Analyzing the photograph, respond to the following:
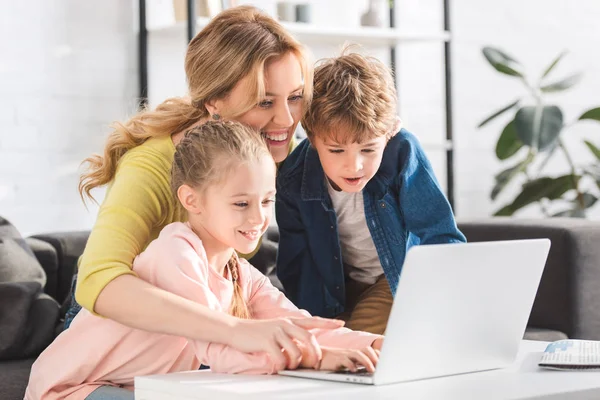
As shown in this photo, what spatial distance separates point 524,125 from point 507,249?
2597 mm

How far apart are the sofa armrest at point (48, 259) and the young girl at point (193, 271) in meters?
1.05

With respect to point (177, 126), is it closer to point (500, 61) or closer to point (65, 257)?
point (65, 257)

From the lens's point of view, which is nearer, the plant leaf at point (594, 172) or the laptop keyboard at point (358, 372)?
the laptop keyboard at point (358, 372)

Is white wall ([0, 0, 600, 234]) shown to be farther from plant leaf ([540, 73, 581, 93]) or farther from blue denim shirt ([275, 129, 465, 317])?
blue denim shirt ([275, 129, 465, 317])

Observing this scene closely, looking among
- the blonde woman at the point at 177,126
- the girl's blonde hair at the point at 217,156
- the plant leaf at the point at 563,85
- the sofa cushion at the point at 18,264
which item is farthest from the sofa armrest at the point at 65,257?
the plant leaf at the point at 563,85

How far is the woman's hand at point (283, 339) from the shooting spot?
4.30ft

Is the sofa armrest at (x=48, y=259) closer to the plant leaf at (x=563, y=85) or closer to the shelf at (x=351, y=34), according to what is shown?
the shelf at (x=351, y=34)

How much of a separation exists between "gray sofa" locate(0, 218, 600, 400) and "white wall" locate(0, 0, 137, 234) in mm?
640

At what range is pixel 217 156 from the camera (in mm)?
1526

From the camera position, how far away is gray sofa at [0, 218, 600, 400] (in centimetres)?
263

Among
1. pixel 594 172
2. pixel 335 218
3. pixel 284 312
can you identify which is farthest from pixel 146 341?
pixel 594 172

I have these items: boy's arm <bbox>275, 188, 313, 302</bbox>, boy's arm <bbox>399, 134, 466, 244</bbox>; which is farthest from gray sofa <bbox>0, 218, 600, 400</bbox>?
boy's arm <bbox>399, 134, 466, 244</bbox>

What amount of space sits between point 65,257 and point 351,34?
65.4 inches

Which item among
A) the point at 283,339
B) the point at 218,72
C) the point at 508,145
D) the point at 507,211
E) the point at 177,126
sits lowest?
the point at 507,211
